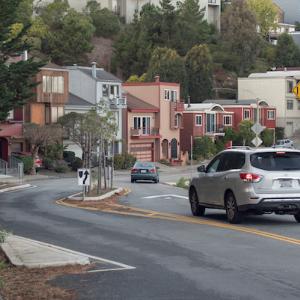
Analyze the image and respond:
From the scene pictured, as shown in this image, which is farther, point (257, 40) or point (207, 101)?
point (257, 40)

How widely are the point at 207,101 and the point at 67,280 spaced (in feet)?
295

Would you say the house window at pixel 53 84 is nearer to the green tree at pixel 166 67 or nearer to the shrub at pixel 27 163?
the shrub at pixel 27 163

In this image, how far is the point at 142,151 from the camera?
8512 centimetres

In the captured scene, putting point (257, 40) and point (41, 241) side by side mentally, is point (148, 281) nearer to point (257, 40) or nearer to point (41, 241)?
point (41, 241)

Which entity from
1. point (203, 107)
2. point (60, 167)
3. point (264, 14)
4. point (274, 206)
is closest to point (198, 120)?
point (203, 107)

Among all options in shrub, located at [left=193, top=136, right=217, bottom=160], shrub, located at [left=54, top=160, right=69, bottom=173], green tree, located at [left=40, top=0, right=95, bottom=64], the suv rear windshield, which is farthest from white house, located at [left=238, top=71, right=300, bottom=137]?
the suv rear windshield

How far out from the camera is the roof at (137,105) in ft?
274

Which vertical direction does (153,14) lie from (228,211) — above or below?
above

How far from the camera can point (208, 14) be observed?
5226 inches

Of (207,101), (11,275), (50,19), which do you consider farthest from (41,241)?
(50,19)

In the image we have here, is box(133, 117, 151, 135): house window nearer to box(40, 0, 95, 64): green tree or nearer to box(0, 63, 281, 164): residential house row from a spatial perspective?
box(0, 63, 281, 164): residential house row

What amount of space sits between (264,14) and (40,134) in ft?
266

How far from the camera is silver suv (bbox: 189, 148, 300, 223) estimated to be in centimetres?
1825

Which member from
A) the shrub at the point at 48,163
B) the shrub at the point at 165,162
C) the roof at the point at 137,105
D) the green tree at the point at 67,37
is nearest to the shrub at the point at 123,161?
the roof at the point at 137,105
